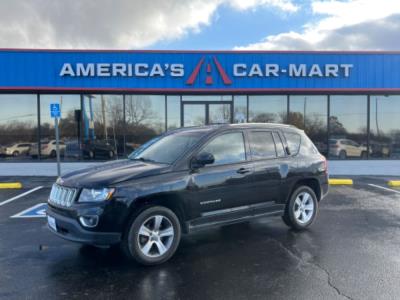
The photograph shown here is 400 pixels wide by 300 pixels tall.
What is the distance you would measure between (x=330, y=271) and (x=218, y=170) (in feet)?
6.40

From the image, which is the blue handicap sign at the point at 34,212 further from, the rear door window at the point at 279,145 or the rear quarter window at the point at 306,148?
the rear quarter window at the point at 306,148

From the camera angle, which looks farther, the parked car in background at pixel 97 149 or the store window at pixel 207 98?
the store window at pixel 207 98

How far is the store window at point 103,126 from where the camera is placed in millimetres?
14352

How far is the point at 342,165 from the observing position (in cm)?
1486

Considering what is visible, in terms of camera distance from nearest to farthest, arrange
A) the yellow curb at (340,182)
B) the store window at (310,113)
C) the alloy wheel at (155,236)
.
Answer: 1. the alloy wheel at (155,236)
2. the yellow curb at (340,182)
3. the store window at (310,113)

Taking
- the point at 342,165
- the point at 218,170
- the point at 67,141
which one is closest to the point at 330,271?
the point at 218,170

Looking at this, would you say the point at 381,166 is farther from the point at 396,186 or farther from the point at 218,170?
the point at 218,170

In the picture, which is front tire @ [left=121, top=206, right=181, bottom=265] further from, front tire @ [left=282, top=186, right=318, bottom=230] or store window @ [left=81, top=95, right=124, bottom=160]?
store window @ [left=81, top=95, right=124, bottom=160]

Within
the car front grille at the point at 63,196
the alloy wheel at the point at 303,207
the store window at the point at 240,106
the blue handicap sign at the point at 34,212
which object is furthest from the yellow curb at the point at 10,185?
the alloy wheel at the point at 303,207

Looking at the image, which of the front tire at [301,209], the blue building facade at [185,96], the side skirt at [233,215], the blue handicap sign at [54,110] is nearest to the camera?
the side skirt at [233,215]

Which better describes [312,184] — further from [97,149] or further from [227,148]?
[97,149]

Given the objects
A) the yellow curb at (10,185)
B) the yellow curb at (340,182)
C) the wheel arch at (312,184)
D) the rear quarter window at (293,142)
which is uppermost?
the rear quarter window at (293,142)

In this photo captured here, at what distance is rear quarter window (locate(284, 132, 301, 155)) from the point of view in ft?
20.9

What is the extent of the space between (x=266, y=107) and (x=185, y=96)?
3.29 m
